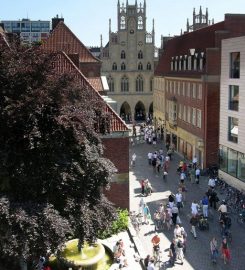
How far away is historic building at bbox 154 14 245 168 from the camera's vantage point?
111 feet

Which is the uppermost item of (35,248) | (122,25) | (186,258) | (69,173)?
(122,25)

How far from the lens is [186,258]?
61.2 feet

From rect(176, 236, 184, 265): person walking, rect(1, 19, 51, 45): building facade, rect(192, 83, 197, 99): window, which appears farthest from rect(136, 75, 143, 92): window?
rect(1, 19, 51, 45): building facade

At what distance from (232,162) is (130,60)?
138 feet

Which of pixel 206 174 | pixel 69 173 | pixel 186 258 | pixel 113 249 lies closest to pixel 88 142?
pixel 69 173

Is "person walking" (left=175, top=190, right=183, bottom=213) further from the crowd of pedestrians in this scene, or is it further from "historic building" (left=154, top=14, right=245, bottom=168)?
"historic building" (left=154, top=14, right=245, bottom=168)

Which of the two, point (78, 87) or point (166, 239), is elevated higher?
point (78, 87)

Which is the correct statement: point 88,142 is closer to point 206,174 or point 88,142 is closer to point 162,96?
point 206,174

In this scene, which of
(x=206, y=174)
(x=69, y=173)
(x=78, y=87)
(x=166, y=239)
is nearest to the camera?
(x=69, y=173)

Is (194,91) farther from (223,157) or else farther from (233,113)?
→ (233,113)

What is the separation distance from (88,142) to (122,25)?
56.5 m

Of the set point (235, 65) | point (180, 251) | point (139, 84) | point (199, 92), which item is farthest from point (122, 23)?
point (180, 251)

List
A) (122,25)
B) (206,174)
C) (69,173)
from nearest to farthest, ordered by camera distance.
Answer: (69,173), (206,174), (122,25)

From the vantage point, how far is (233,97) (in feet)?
97.7
